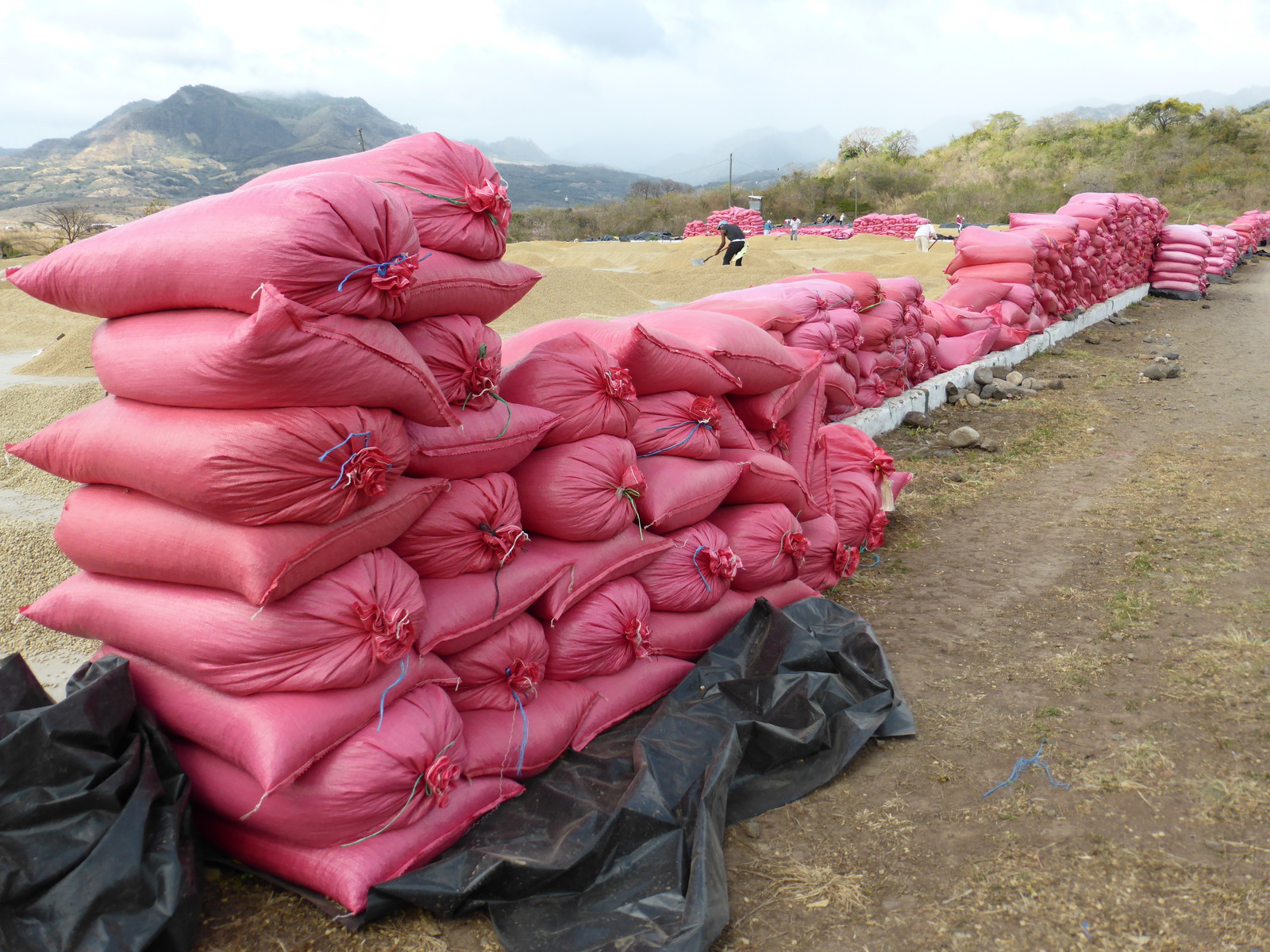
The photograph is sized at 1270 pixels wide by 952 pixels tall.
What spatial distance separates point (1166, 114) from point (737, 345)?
40.4m

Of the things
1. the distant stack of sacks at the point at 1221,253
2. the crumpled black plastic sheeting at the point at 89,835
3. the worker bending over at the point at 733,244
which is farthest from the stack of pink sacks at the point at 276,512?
the distant stack of sacks at the point at 1221,253

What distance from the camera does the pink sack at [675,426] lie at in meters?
2.76

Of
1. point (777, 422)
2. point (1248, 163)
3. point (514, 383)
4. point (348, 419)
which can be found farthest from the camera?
point (1248, 163)

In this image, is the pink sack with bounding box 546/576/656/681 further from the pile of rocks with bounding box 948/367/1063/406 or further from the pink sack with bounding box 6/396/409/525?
the pile of rocks with bounding box 948/367/1063/406

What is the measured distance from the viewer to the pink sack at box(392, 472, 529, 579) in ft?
6.80

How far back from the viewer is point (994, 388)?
22.3ft

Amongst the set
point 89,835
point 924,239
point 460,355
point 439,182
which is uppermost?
point 439,182

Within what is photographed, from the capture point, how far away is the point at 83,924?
1.54m

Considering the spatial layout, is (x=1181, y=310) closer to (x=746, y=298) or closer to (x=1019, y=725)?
(x=746, y=298)

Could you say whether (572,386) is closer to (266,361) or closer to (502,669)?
(502,669)

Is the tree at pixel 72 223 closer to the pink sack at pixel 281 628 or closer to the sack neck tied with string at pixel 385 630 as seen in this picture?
the pink sack at pixel 281 628

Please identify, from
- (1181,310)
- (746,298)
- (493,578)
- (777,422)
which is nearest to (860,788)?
(493,578)

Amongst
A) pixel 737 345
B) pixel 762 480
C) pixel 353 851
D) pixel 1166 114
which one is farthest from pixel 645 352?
pixel 1166 114

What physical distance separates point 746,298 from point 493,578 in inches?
118
